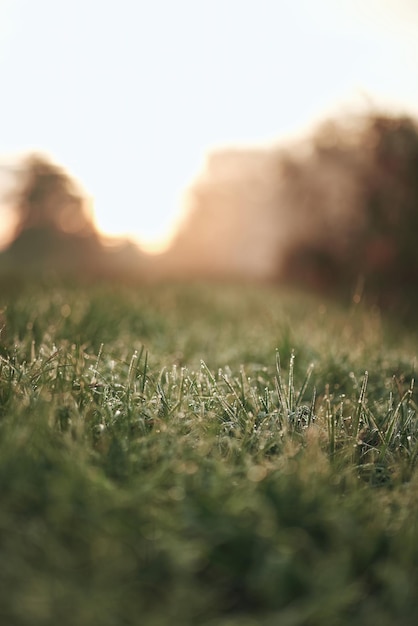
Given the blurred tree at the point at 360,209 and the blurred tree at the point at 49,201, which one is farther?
the blurred tree at the point at 49,201

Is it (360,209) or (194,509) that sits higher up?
(360,209)

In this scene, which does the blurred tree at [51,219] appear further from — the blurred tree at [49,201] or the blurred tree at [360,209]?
the blurred tree at [360,209]

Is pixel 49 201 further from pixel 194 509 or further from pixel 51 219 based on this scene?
pixel 194 509

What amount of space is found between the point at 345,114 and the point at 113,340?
8.06 m

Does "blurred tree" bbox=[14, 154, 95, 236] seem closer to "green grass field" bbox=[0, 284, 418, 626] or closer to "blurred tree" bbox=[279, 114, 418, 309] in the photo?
"blurred tree" bbox=[279, 114, 418, 309]

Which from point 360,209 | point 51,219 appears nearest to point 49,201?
point 51,219

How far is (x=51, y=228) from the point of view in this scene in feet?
69.2

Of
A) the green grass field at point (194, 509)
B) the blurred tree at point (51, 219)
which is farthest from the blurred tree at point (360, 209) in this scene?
the blurred tree at point (51, 219)

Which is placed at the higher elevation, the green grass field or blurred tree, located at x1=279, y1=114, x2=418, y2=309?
blurred tree, located at x1=279, y1=114, x2=418, y2=309

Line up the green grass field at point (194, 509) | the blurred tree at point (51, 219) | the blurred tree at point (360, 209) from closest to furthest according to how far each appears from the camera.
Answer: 1. the green grass field at point (194, 509)
2. the blurred tree at point (360, 209)
3. the blurred tree at point (51, 219)

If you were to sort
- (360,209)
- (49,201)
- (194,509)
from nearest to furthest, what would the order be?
(194,509), (360,209), (49,201)

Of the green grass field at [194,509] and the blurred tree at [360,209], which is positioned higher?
the blurred tree at [360,209]

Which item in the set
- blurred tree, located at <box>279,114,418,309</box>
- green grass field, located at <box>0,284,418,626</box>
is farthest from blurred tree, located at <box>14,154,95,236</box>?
green grass field, located at <box>0,284,418,626</box>

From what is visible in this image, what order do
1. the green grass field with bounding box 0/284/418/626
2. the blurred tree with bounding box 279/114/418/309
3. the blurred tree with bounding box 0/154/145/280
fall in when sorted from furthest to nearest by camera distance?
the blurred tree with bounding box 0/154/145/280
the blurred tree with bounding box 279/114/418/309
the green grass field with bounding box 0/284/418/626
